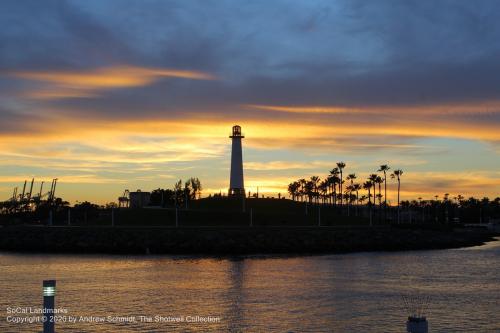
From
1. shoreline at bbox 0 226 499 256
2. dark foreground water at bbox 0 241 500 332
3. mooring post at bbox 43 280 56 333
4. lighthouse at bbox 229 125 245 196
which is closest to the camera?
mooring post at bbox 43 280 56 333

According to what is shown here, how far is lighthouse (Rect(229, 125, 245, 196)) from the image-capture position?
150 m

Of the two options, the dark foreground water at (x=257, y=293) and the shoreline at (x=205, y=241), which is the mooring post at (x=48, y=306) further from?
the shoreline at (x=205, y=241)

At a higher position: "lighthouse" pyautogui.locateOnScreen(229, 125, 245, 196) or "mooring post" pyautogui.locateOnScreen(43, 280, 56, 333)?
"lighthouse" pyautogui.locateOnScreen(229, 125, 245, 196)

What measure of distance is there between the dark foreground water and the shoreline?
53.5ft

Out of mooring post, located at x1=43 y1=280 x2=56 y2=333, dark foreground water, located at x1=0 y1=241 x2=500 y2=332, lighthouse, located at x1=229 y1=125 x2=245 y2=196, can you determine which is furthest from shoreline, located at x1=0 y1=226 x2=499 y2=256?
mooring post, located at x1=43 y1=280 x2=56 y2=333

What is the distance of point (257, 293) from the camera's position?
5238 cm

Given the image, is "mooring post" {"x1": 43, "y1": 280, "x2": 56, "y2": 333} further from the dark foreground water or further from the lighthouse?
the lighthouse

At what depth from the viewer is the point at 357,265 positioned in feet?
260

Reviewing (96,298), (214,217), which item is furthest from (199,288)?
(214,217)

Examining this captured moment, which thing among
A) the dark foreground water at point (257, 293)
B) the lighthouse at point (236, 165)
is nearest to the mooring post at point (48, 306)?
the dark foreground water at point (257, 293)

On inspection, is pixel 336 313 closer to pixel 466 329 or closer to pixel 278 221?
pixel 466 329

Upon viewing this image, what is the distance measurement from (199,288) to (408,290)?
18122 mm

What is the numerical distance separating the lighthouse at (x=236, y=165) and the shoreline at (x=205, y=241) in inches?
1398

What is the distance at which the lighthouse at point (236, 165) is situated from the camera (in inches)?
5896
